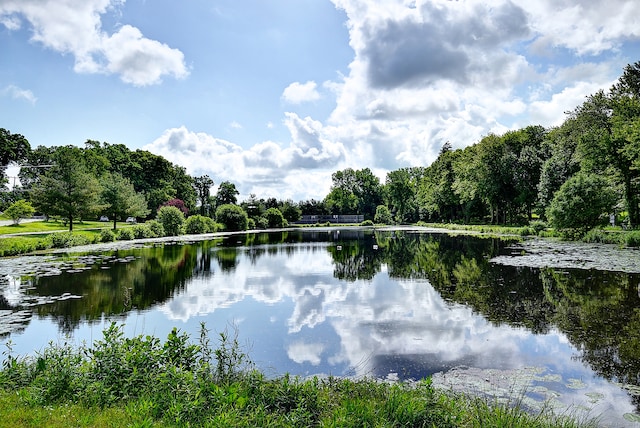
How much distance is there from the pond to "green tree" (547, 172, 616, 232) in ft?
32.6

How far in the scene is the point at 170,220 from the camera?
45.8 metres

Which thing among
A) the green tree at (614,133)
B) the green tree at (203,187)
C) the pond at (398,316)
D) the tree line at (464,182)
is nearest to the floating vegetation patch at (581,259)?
the pond at (398,316)

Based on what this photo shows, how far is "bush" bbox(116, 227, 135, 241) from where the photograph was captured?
37.5 metres

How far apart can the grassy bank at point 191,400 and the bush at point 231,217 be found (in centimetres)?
5405

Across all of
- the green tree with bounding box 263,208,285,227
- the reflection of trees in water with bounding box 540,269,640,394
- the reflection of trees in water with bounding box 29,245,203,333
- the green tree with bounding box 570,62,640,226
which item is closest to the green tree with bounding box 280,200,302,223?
the green tree with bounding box 263,208,285,227

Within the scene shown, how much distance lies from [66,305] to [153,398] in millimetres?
8334

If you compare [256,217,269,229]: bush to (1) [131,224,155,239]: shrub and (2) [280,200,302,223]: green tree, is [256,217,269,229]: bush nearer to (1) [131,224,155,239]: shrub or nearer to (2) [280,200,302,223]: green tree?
(2) [280,200,302,223]: green tree

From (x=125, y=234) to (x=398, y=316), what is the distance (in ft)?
113

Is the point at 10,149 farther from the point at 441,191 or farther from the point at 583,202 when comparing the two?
the point at 583,202

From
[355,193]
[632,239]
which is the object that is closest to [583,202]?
[632,239]

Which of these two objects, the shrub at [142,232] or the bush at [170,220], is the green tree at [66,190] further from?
the bush at [170,220]

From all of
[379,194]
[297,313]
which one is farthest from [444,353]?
[379,194]

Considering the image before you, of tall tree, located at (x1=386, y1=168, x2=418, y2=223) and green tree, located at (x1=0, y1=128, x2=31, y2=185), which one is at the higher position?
green tree, located at (x1=0, y1=128, x2=31, y2=185)

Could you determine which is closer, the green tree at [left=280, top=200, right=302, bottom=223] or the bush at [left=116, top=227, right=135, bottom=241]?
the bush at [left=116, top=227, right=135, bottom=241]
